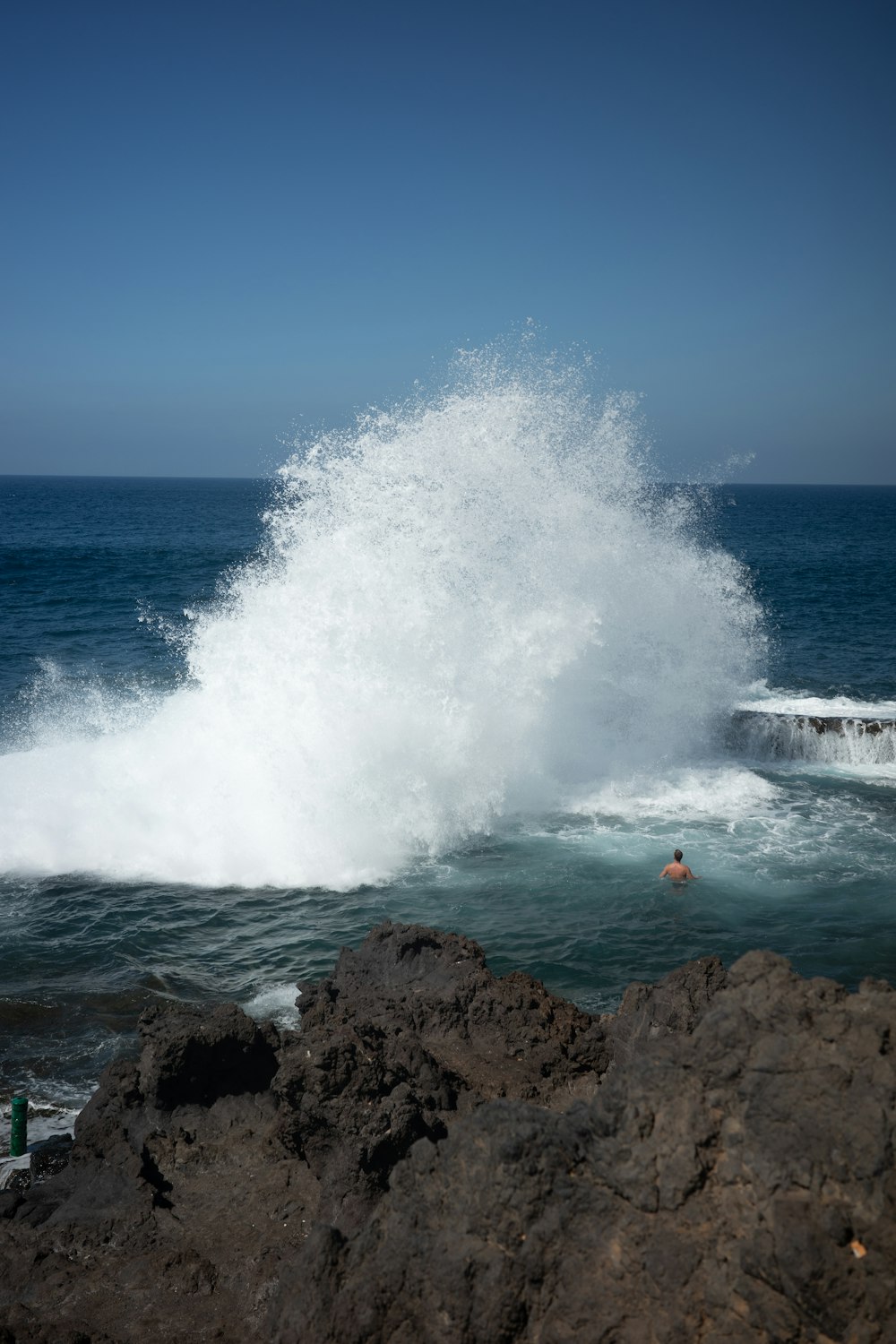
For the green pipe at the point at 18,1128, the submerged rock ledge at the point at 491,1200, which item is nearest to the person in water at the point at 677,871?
the submerged rock ledge at the point at 491,1200

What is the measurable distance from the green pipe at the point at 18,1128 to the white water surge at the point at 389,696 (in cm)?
672

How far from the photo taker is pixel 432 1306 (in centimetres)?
453

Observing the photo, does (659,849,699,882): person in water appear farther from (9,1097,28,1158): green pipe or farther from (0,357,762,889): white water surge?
(9,1097,28,1158): green pipe

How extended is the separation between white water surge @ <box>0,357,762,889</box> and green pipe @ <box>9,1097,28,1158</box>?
6.72 metres

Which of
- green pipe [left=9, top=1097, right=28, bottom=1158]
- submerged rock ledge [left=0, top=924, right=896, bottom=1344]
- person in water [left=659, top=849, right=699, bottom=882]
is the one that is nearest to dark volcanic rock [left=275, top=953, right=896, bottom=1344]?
submerged rock ledge [left=0, top=924, right=896, bottom=1344]

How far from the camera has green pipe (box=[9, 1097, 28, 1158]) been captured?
25.7ft

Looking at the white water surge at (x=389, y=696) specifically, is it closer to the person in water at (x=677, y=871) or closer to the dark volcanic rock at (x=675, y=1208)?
the person in water at (x=677, y=871)

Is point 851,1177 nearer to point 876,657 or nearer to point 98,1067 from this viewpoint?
point 98,1067

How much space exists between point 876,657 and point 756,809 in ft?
57.0

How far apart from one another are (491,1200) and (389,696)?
1234 centimetres

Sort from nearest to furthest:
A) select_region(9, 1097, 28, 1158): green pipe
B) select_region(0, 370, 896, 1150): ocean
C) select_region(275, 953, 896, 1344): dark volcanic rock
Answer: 1. select_region(275, 953, 896, 1344): dark volcanic rock
2. select_region(9, 1097, 28, 1158): green pipe
3. select_region(0, 370, 896, 1150): ocean

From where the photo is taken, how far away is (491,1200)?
4.69 m

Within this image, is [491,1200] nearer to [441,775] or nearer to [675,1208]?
[675,1208]

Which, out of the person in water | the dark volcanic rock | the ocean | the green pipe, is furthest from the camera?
the person in water
